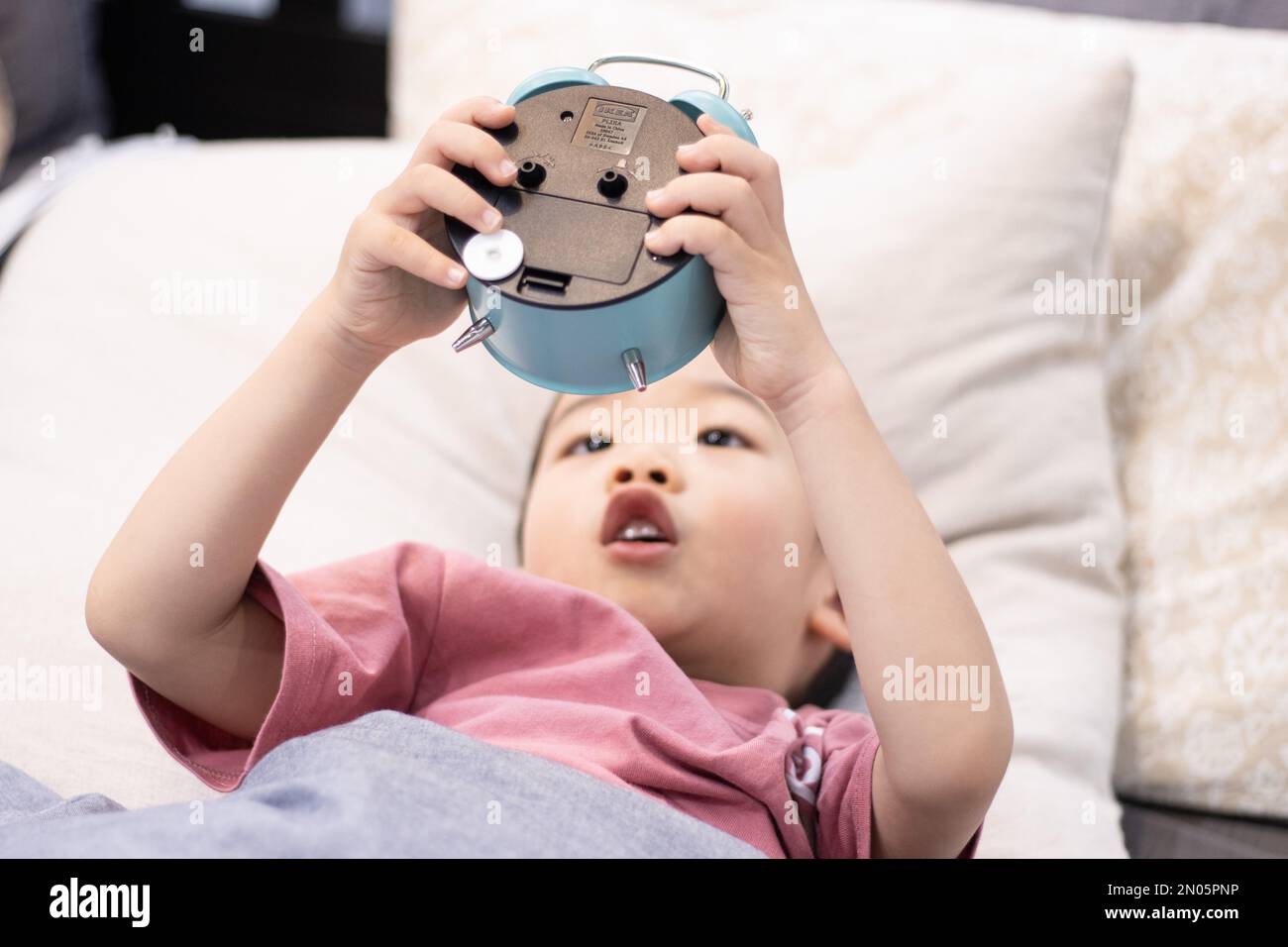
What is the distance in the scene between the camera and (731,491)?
34.9 inches

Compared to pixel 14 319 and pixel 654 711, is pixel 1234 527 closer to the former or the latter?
pixel 654 711

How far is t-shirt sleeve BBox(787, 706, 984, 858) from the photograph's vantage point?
78 centimetres

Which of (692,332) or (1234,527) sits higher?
(692,332)

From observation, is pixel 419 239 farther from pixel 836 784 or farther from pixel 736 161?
pixel 836 784

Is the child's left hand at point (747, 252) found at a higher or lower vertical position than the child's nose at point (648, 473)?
higher

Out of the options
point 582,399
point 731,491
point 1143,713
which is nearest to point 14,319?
point 582,399

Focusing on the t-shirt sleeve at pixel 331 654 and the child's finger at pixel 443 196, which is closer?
the child's finger at pixel 443 196

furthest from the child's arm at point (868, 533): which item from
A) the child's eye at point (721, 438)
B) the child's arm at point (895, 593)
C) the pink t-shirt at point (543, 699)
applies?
the child's eye at point (721, 438)

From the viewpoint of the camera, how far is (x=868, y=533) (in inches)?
26.9

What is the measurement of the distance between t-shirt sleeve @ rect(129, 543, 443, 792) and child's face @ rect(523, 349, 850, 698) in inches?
4.6

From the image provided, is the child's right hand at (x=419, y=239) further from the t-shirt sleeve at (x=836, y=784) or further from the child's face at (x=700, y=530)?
the t-shirt sleeve at (x=836, y=784)

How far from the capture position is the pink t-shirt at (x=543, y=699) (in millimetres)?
774

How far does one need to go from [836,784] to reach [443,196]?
468 mm
